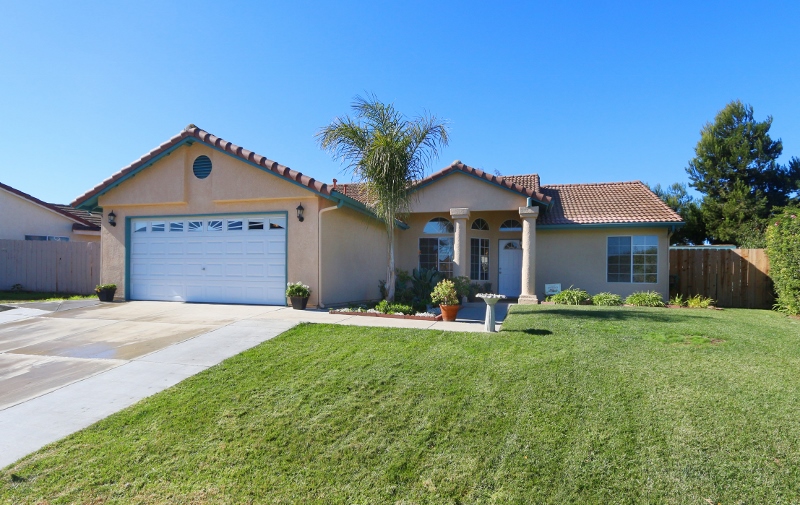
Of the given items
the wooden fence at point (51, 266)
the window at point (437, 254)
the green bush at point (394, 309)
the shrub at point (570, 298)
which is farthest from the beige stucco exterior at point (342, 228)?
the wooden fence at point (51, 266)

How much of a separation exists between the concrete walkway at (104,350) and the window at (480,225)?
5.67 meters

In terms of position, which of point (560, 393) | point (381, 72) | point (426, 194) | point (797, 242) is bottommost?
point (560, 393)

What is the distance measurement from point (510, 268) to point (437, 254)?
2.95 metres

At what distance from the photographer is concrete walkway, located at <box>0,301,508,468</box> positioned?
4.94 meters

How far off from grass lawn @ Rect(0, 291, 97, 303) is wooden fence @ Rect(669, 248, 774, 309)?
2024cm

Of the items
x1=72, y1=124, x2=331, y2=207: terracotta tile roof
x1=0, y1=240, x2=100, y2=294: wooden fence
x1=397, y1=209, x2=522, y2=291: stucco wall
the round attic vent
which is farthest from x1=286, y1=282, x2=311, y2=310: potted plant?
x1=0, y1=240, x2=100, y2=294: wooden fence

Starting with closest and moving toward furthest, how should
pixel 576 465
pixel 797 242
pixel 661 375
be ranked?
pixel 576 465
pixel 661 375
pixel 797 242

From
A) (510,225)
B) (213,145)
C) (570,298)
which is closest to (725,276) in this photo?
(570,298)

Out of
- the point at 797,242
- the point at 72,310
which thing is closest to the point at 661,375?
the point at 797,242

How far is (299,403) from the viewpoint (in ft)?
16.5

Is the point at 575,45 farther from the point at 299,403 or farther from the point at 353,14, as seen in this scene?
the point at 299,403

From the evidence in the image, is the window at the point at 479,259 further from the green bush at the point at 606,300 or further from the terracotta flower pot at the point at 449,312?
the terracotta flower pot at the point at 449,312

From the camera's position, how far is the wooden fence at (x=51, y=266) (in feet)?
53.5

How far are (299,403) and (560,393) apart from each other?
305 centimetres
